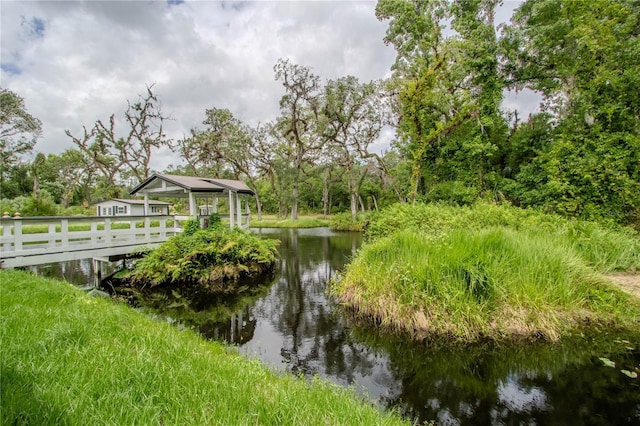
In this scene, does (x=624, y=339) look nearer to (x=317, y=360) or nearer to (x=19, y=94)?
(x=317, y=360)

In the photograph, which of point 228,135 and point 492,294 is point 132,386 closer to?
point 492,294

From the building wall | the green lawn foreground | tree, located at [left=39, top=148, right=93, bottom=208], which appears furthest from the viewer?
tree, located at [left=39, top=148, right=93, bottom=208]

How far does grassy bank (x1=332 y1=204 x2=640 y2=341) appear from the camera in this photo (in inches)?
209

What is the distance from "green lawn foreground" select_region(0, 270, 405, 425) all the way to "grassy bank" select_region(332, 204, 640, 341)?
3162 mm

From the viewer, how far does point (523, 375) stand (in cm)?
430

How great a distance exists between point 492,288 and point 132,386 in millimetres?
5732

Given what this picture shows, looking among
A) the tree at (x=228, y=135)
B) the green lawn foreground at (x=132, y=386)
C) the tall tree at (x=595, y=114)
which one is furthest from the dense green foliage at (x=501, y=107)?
the green lawn foreground at (x=132, y=386)

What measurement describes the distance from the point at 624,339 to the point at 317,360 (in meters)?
5.30

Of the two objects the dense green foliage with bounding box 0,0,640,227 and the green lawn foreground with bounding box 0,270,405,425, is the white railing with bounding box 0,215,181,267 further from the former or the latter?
the dense green foliage with bounding box 0,0,640,227

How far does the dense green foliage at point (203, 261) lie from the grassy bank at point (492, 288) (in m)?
4.62

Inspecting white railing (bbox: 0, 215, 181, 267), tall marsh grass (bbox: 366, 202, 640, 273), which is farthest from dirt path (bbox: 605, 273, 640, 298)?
white railing (bbox: 0, 215, 181, 267)

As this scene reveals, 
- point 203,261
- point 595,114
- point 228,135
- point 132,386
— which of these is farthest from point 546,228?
point 228,135

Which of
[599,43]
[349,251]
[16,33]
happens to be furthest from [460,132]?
[16,33]

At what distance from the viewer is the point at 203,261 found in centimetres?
980
